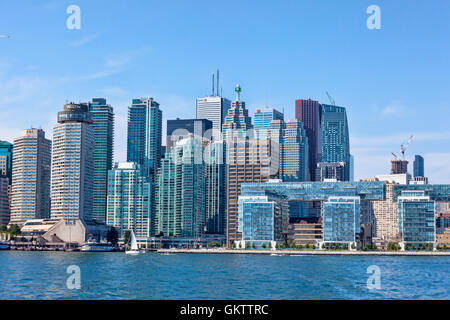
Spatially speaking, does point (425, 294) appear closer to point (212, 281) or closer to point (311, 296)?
point (311, 296)

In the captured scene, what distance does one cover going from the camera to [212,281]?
7906cm
